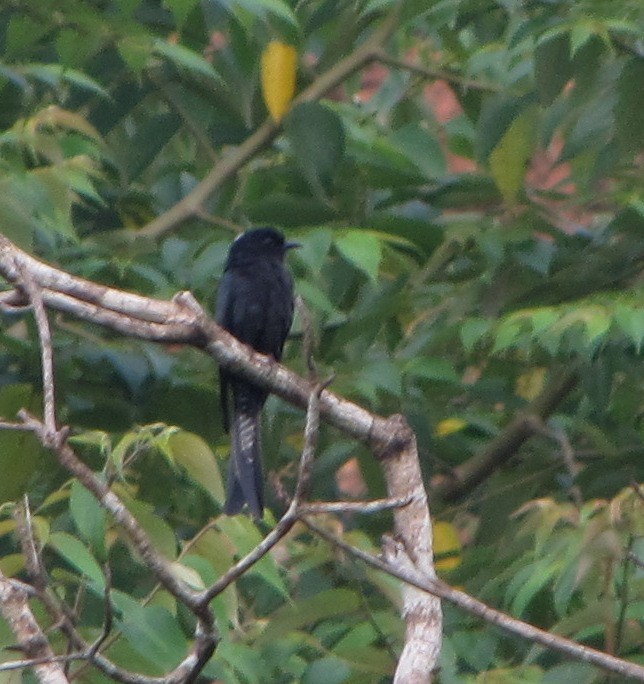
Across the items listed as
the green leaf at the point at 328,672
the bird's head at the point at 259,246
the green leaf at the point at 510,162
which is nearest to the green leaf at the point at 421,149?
the green leaf at the point at 510,162

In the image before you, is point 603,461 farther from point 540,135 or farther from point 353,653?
point 353,653

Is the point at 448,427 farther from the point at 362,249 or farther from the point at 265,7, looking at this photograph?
the point at 265,7

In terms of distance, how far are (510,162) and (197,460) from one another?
5.61ft

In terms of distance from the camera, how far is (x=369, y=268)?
11.9ft

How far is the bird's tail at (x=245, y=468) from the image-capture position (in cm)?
394

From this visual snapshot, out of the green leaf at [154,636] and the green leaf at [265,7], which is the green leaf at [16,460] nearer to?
the green leaf at [154,636]

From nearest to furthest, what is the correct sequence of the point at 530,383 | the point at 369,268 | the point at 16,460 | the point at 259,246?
the point at 16,460
the point at 369,268
the point at 259,246
the point at 530,383

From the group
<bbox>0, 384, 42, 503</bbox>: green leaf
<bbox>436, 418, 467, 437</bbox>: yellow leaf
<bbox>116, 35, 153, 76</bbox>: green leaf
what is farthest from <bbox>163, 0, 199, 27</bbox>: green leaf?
<bbox>436, 418, 467, 437</bbox>: yellow leaf

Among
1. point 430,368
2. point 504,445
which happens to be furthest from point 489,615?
point 504,445

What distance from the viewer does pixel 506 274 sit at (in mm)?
4336

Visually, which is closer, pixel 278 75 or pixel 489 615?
pixel 489 615

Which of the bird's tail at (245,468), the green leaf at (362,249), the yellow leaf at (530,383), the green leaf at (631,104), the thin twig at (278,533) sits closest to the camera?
the thin twig at (278,533)

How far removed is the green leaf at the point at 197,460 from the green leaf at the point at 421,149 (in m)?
1.76

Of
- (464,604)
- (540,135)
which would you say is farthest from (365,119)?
(464,604)
